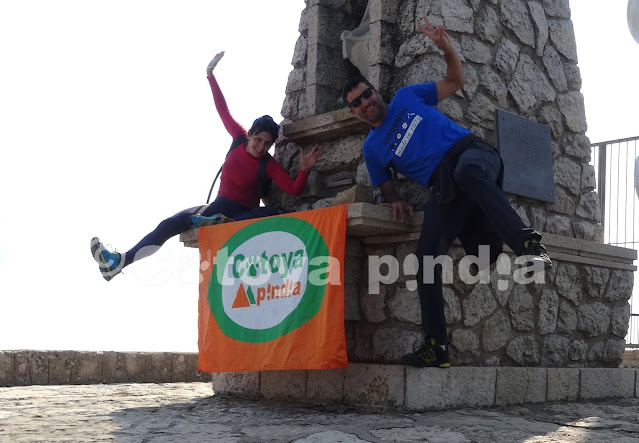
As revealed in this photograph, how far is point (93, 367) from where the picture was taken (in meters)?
7.30

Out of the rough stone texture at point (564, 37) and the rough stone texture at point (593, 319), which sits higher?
the rough stone texture at point (564, 37)

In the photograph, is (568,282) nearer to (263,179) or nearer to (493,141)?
(493,141)

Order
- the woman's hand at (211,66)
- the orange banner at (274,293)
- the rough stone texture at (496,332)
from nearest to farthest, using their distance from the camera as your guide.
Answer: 1. the orange banner at (274,293)
2. the rough stone texture at (496,332)
3. the woman's hand at (211,66)

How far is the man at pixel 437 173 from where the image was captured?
4.65 m

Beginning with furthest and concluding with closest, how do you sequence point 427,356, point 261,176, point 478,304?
1. point 261,176
2. point 478,304
3. point 427,356

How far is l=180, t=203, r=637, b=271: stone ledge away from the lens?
16.2ft

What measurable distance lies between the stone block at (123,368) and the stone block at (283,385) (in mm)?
2104

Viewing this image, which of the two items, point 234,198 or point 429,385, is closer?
point 429,385

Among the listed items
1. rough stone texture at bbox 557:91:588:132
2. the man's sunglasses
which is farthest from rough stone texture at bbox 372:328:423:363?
rough stone texture at bbox 557:91:588:132

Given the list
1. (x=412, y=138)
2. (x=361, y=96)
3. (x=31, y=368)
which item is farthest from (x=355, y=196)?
(x=31, y=368)

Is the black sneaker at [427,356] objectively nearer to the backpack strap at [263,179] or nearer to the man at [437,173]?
the man at [437,173]

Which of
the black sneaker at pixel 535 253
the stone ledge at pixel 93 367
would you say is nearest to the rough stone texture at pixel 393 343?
the black sneaker at pixel 535 253

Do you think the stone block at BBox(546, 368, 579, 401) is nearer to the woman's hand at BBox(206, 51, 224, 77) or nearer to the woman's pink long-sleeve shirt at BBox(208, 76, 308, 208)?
the woman's pink long-sleeve shirt at BBox(208, 76, 308, 208)

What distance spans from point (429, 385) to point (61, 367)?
370 centimetres
